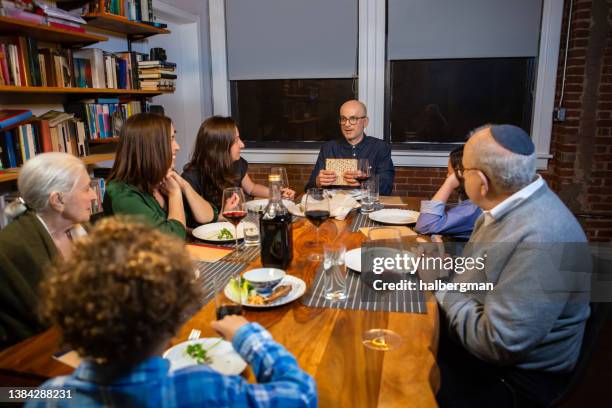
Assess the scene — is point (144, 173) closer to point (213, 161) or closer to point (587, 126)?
point (213, 161)

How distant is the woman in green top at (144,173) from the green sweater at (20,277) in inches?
20.4

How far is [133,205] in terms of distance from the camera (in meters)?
1.87

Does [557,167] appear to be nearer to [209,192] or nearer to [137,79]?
[209,192]

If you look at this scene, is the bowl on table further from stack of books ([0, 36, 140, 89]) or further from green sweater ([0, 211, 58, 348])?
stack of books ([0, 36, 140, 89])

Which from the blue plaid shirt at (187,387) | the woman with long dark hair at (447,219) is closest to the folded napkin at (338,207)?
the woman with long dark hair at (447,219)

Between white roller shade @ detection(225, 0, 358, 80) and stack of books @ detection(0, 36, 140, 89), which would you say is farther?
white roller shade @ detection(225, 0, 358, 80)

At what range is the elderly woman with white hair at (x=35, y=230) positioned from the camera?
128cm

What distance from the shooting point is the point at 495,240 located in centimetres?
126

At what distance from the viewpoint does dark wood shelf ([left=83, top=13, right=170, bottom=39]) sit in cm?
282

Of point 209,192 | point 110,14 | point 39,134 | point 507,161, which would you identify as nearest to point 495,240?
point 507,161

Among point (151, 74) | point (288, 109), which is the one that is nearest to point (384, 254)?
point (151, 74)

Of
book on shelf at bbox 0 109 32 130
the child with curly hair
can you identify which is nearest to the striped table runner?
the child with curly hair

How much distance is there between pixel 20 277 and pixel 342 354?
95 centimetres

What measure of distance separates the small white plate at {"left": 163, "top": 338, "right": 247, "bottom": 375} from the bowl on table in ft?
0.80
